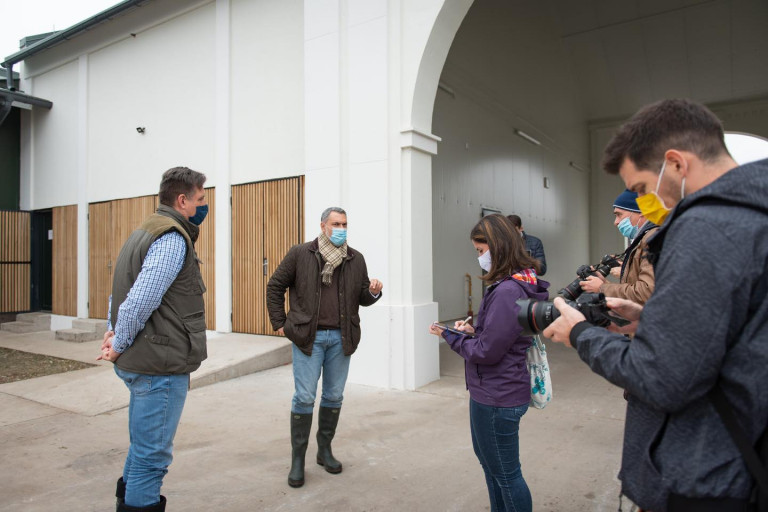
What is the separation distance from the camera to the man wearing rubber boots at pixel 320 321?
10.6ft

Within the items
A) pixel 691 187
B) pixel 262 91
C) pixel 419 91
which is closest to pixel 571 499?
pixel 691 187

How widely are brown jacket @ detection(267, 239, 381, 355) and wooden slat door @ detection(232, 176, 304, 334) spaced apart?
383 centimetres

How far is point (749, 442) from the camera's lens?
3.39 feet

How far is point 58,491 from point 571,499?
313 cm

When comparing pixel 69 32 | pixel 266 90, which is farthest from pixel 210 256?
pixel 69 32

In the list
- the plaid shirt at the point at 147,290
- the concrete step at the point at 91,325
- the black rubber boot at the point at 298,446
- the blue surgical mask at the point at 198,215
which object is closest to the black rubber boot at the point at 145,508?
the plaid shirt at the point at 147,290

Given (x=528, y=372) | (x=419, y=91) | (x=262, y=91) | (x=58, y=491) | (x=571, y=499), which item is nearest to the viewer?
(x=528, y=372)

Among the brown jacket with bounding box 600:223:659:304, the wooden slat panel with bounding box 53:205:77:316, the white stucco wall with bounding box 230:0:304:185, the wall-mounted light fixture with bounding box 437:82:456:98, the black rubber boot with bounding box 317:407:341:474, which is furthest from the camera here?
the wooden slat panel with bounding box 53:205:77:316

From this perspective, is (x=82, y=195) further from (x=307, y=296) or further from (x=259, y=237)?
(x=307, y=296)

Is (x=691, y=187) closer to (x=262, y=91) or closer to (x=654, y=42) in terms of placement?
(x=262, y=91)

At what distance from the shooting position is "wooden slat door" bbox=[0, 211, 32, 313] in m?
11.3

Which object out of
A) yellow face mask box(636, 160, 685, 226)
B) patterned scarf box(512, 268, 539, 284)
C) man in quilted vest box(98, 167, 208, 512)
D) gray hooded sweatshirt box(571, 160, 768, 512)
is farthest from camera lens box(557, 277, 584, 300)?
man in quilted vest box(98, 167, 208, 512)

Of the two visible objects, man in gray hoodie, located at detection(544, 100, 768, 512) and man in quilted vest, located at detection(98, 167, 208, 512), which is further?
man in quilted vest, located at detection(98, 167, 208, 512)

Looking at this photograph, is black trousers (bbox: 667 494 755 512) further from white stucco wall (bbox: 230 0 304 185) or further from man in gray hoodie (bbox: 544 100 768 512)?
white stucco wall (bbox: 230 0 304 185)
